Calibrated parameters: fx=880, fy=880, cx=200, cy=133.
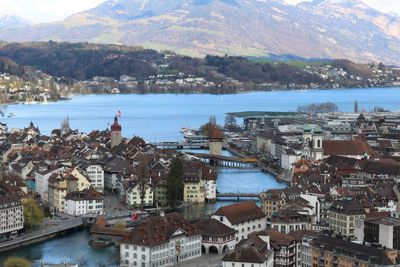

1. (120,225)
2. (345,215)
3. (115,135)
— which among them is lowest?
(120,225)

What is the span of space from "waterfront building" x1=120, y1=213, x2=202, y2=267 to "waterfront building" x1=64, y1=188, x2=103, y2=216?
578 cm

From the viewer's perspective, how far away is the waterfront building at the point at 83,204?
26.8 meters

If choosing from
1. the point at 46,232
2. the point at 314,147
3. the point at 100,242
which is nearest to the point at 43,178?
the point at 46,232

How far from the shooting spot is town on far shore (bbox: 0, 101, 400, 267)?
19.9 metres

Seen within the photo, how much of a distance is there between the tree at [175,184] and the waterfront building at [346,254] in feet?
31.5

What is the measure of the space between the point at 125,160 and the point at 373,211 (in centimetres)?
1329

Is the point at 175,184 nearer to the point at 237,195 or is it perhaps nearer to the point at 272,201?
the point at 237,195

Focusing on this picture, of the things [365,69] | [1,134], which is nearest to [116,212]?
[1,134]

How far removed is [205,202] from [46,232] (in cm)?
738

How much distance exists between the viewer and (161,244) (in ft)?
66.5

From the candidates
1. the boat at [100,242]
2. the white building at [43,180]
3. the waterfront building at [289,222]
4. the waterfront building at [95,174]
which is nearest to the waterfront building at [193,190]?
the waterfront building at [95,174]

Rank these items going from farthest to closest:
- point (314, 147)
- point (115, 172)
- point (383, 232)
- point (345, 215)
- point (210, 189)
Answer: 1. point (314, 147)
2. point (115, 172)
3. point (210, 189)
4. point (345, 215)
5. point (383, 232)

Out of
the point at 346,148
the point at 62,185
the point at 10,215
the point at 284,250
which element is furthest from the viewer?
the point at 346,148

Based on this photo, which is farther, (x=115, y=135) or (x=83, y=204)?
(x=115, y=135)
